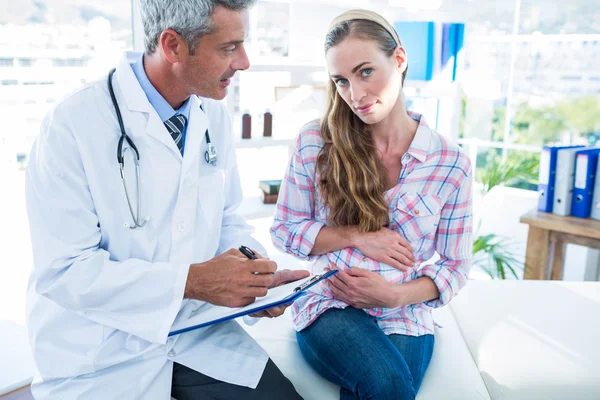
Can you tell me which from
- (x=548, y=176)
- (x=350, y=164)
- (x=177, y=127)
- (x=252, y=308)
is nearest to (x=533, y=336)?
(x=350, y=164)

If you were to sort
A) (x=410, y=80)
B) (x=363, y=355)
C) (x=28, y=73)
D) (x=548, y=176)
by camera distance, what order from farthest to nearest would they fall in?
(x=410, y=80) < (x=548, y=176) < (x=28, y=73) < (x=363, y=355)

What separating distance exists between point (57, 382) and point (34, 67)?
1305 millimetres

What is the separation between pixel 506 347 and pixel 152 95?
1.20m

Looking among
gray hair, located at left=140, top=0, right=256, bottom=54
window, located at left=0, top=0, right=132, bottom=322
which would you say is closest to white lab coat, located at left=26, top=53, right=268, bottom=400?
gray hair, located at left=140, top=0, right=256, bottom=54

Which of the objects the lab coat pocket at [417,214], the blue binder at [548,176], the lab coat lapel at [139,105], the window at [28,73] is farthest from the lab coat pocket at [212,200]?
the blue binder at [548,176]

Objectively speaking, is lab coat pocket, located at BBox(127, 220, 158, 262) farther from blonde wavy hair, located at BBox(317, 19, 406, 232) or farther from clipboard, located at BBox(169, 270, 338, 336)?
blonde wavy hair, located at BBox(317, 19, 406, 232)

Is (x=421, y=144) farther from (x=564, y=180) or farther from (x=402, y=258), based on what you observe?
(x=564, y=180)

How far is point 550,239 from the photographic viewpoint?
105 inches

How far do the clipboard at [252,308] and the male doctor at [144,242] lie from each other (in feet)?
0.10

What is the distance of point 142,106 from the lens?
128 centimetres

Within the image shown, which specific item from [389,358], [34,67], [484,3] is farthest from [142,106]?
[484,3]

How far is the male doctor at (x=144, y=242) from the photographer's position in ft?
3.84

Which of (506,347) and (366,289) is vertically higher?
(366,289)

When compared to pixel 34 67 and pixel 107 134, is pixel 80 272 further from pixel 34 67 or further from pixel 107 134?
pixel 34 67
